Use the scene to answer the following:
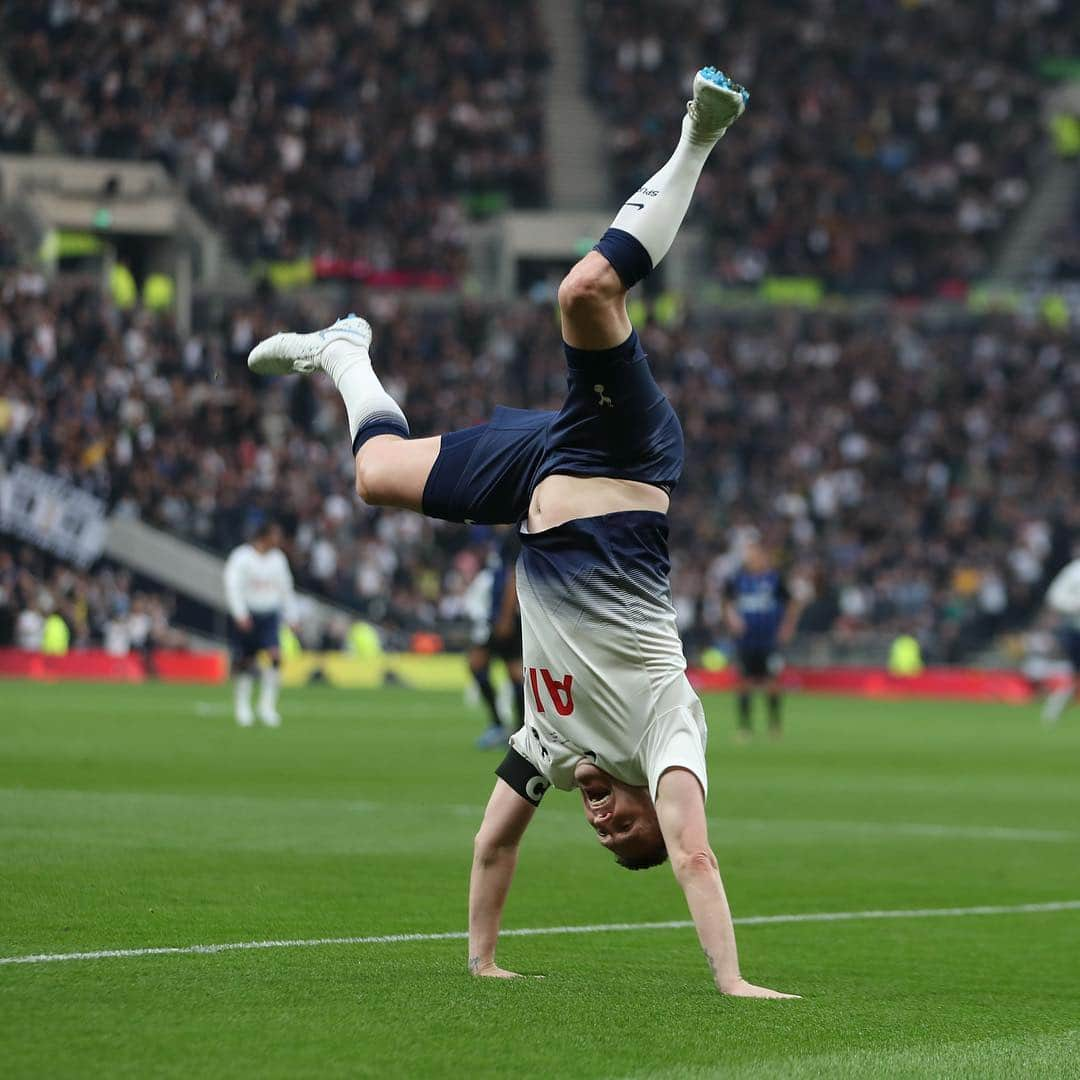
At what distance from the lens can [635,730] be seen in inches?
295

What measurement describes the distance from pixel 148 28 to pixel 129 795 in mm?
31947

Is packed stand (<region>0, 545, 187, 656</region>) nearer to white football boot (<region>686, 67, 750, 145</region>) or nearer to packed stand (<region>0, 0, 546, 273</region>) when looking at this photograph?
packed stand (<region>0, 0, 546, 273</region>)

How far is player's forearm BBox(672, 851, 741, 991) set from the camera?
731cm

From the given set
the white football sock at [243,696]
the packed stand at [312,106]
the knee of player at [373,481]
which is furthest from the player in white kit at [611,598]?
the packed stand at [312,106]

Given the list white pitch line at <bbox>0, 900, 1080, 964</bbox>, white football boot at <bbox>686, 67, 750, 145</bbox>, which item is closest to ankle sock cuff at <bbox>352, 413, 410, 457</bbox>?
white football boot at <bbox>686, 67, 750, 145</bbox>

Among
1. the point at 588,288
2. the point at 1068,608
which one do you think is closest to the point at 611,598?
the point at 588,288

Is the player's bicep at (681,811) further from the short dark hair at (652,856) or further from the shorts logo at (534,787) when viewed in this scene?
the shorts logo at (534,787)

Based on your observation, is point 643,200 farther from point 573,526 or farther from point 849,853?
point 849,853

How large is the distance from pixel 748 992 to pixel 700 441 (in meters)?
37.0

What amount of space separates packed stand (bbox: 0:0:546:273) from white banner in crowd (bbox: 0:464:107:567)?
8774 mm

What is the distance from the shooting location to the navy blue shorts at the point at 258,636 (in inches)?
1035

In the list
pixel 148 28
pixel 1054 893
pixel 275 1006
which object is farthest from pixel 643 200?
pixel 148 28

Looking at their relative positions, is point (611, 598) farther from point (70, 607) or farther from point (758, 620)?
point (70, 607)

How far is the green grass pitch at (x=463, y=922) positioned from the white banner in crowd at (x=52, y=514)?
1691 centimetres
